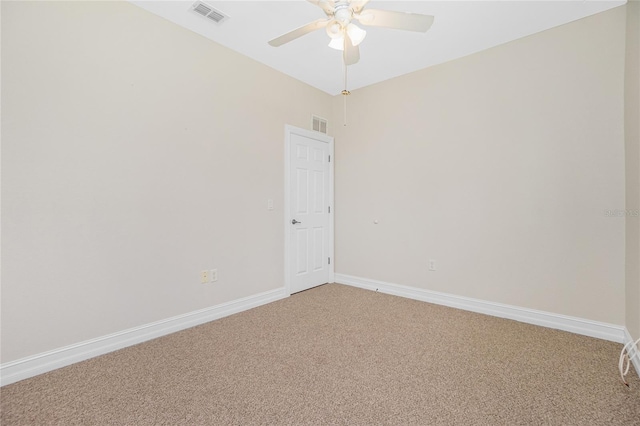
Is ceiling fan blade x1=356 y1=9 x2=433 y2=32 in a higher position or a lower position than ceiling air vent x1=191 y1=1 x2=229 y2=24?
lower

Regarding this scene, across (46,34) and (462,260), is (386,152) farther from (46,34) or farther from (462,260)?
(46,34)

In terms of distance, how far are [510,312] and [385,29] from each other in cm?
298

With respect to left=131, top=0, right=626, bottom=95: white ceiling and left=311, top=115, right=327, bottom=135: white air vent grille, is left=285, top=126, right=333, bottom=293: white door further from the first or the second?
left=131, top=0, right=626, bottom=95: white ceiling

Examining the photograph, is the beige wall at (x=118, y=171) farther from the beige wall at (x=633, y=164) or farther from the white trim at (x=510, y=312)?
the beige wall at (x=633, y=164)

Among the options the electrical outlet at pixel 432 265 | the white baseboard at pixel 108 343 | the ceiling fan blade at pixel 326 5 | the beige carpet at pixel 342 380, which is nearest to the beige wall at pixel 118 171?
the white baseboard at pixel 108 343

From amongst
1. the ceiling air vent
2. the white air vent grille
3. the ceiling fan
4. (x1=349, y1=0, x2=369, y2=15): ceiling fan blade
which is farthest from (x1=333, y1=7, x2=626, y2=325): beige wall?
the ceiling air vent

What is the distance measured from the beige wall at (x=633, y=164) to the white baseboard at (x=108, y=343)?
3.28 metres

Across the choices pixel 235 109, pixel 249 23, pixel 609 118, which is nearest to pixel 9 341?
pixel 235 109

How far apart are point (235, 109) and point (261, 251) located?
1.58 m

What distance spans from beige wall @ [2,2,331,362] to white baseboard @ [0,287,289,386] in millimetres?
59

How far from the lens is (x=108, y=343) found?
87.0 inches

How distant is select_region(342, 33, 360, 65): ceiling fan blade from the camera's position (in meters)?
2.16

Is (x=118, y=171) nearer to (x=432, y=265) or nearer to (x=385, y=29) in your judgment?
(x=385, y=29)

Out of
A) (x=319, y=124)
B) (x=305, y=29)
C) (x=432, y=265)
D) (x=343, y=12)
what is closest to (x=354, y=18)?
(x=343, y=12)
